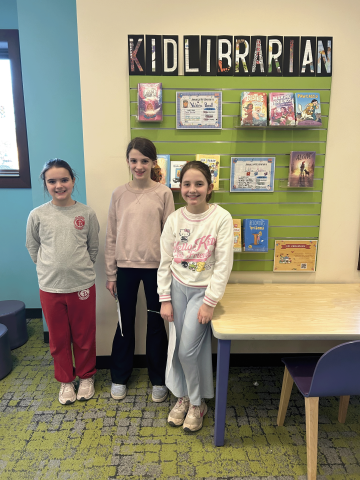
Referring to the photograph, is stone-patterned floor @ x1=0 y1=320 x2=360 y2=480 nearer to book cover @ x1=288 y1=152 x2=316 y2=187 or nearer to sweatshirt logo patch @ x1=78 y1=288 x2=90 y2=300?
sweatshirt logo patch @ x1=78 y1=288 x2=90 y2=300

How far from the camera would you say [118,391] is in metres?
2.01

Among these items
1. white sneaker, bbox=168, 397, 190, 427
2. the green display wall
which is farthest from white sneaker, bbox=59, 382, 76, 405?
the green display wall

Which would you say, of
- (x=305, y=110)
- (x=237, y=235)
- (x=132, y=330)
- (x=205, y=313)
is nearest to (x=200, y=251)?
(x=205, y=313)

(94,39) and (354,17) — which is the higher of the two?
(354,17)

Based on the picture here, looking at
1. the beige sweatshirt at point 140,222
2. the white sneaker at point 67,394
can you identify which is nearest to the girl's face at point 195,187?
the beige sweatshirt at point 140,222

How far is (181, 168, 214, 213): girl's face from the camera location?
5.19ft

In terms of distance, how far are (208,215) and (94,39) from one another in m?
1.29

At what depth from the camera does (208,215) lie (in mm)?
1637

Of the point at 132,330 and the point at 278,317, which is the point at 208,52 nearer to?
the point at 278,317

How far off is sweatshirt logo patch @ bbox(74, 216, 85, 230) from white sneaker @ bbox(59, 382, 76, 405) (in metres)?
0.99

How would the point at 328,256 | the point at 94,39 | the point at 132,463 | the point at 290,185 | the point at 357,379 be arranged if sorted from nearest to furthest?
the point at 357,379, the point at 132,463, the point at 94,39, the point at 290,185, the point at 328,256

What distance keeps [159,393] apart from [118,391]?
254 mm

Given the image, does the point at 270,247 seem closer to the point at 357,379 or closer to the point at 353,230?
the point at 353,230

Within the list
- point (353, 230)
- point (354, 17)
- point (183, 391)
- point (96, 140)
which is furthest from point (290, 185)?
point (183, 391)
